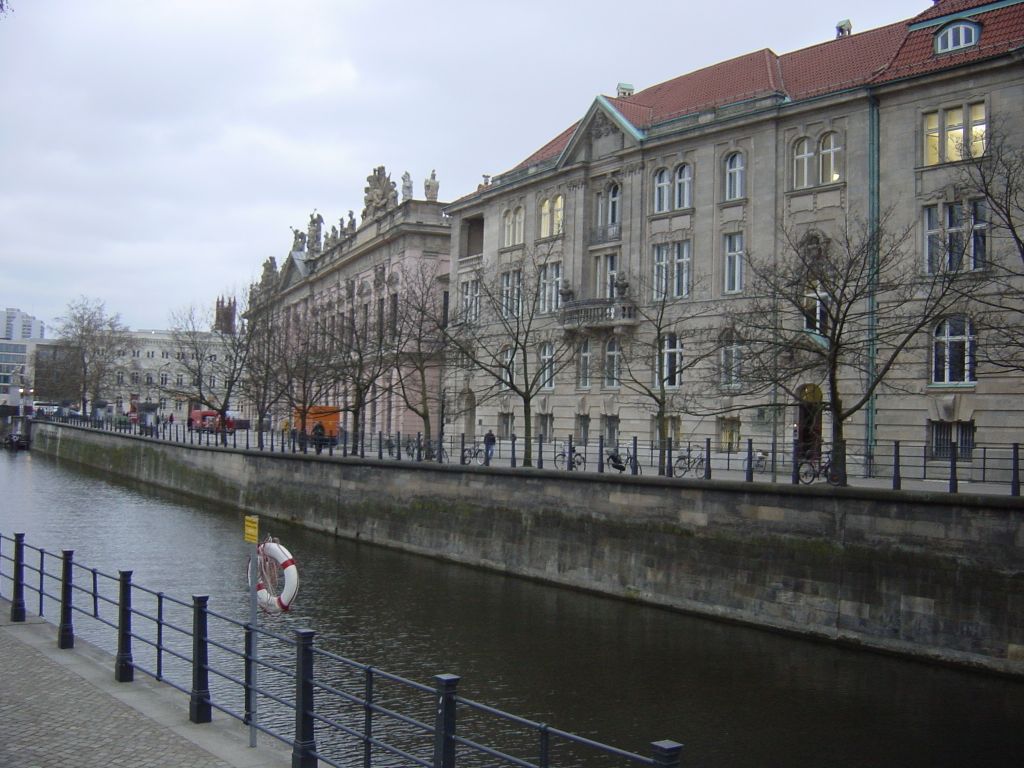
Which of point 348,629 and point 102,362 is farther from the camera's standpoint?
point 102,362

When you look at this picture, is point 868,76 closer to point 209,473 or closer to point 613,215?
point 613,215

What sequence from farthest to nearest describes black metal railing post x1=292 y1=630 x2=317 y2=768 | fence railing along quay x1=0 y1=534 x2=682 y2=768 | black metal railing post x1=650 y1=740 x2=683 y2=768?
black metal railing post x1=292 y1=630 x2=317 y2=768 < fence railing along quay x1=0 y1=534 x2=682 y2=768 < black metal railing post x1=650 y1=740 x2=683 y2=768

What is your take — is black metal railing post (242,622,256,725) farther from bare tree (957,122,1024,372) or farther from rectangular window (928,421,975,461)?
rectangular window (928,421,975,461)

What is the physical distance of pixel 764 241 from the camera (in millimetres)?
35375

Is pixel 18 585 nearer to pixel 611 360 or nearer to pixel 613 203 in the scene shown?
pixel 611 360

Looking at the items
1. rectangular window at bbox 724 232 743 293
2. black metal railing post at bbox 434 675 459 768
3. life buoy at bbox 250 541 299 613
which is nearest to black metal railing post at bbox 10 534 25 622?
life buoy at bbox 250 541 299 613

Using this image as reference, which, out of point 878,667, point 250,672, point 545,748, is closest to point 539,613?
point 878,667

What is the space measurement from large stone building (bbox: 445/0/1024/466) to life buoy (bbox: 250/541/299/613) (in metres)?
14.6

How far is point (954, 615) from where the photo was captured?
18.1m

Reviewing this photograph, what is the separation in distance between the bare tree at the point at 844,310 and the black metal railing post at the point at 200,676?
14169 millimetres

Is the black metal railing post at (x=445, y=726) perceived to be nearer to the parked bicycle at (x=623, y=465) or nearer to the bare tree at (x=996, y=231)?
the parked bicycle at (x=623, y=465)

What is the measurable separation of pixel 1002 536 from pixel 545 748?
13.2 metres

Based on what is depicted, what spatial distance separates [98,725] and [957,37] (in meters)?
30.3

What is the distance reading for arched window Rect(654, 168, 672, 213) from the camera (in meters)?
39.2
